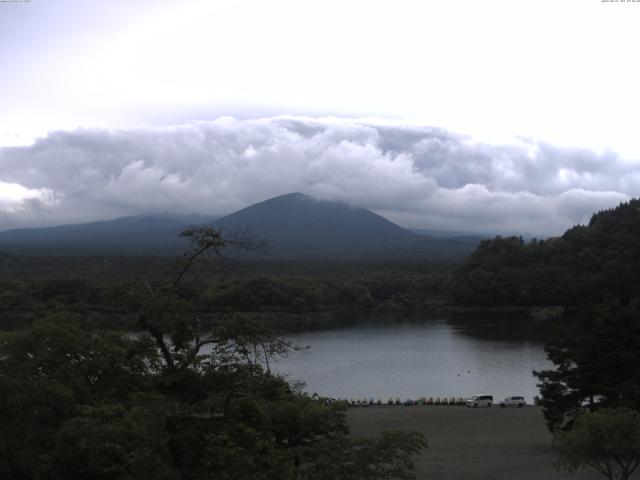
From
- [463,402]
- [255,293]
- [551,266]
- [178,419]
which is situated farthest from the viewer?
[551,266]

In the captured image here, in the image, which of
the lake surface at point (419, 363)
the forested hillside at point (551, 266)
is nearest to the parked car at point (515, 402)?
the lake surface at point (419, 363)

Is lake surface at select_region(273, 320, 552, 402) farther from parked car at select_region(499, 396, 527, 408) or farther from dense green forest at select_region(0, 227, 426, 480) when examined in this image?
dense green forest at select_region(0, 227, 426, 480)

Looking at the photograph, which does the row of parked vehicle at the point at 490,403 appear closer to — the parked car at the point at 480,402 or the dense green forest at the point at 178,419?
the parked car at the point at 480,402

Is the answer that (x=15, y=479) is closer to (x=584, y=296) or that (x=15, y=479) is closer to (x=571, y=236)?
(x=584, y=296)

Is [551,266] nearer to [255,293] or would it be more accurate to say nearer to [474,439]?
[255,293]

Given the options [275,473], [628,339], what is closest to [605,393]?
[628,339]

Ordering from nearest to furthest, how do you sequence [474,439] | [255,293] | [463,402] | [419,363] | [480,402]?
1. [474,439]
2. [480,402]
3. [463,402]
4. [419,363]
5. [255,293]

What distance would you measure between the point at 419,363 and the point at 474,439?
1510cm

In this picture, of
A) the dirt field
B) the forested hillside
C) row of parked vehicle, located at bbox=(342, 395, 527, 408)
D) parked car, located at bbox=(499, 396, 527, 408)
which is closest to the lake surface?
row of parked vehicle, located at bbox=(342, 395, 527, 408)

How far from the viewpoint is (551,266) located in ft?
191

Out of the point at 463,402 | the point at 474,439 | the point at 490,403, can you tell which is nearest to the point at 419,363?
the point at 463,402

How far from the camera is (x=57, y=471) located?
7148 mm

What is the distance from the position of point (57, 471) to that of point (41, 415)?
2.82 feet

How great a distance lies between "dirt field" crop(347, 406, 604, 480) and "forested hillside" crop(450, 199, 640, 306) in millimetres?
36670
